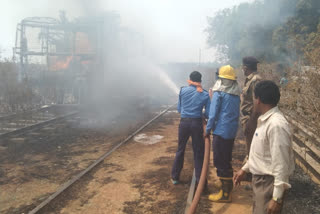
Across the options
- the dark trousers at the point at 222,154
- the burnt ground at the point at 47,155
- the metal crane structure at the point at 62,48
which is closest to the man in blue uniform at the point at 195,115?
the dark trousers at the point at 222,154

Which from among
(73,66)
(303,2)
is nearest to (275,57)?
(303,2)

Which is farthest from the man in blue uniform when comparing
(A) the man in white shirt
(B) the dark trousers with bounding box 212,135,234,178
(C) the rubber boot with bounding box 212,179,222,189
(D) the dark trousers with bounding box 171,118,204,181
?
(A) the man in white shirt

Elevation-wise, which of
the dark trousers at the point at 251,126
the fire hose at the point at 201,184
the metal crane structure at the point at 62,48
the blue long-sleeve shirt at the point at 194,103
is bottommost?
the fire hose at the point at 201,184

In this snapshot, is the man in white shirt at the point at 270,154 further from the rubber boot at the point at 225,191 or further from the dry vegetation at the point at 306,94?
the dry vegetation at the point at 306,94

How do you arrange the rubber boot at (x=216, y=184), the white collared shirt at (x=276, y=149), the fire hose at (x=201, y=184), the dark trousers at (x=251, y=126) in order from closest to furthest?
the white collared shirt at (x=276, y=149)
the fire hose at (x=201, y=184)
the dark trousers at (x=251, y=126)
the rubber boot at (x=216, y=184)

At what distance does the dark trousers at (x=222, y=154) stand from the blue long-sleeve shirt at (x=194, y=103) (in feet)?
2.03

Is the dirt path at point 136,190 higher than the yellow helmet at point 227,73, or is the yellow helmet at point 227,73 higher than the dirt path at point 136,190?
the yellow helmet at point 227,73

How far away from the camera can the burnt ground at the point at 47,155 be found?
456 centimetres

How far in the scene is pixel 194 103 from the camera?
458 centimetres

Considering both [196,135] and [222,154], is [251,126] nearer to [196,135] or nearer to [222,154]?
[222,154]

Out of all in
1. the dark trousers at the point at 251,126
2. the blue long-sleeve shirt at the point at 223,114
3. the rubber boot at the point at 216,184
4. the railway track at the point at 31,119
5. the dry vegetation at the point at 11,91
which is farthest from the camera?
the dry vegetation at the point at 11,91

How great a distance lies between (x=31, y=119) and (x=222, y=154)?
9.15 m

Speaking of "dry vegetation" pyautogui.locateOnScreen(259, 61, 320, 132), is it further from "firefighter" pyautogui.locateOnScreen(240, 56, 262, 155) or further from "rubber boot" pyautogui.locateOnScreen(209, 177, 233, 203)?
"rubber boot" pyautogui.locateOnScreen(209, 177, 233, 203)

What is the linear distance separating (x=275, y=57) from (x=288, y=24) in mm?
2383
